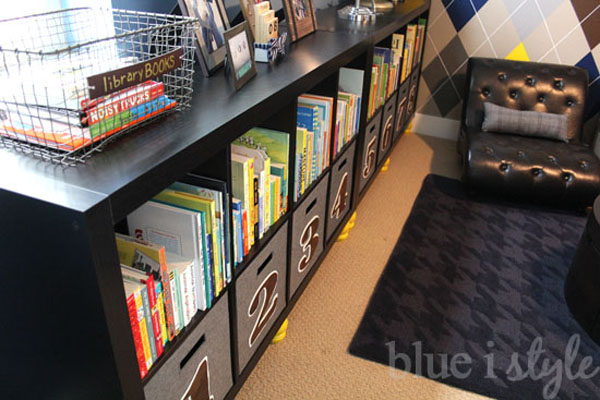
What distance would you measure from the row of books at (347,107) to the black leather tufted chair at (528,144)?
88 centimetres

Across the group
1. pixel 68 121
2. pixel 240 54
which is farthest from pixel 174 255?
pixel 240 54

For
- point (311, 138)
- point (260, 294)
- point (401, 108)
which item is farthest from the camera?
point (401, 108)

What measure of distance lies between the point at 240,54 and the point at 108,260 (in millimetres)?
687

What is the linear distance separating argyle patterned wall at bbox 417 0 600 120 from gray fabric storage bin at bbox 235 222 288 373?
239 cm

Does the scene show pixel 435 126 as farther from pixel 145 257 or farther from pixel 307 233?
pixel 145 257

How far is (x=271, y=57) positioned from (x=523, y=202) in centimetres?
186

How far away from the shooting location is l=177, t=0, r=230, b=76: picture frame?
1185mm

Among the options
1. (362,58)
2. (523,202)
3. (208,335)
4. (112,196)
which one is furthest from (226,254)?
(523,202)

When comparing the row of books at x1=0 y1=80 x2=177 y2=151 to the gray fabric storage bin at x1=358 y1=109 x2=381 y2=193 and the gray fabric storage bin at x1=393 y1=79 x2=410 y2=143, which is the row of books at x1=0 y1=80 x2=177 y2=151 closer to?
the gray fabric storage bin at x1=358 y1=109 x2=381 y2=193

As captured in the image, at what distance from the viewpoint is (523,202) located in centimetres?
267

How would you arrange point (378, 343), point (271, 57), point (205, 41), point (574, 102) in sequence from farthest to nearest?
point (574, 102)
point (378, 343)
point (271, 57)
point (205, 41)

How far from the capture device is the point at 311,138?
160 centimetres

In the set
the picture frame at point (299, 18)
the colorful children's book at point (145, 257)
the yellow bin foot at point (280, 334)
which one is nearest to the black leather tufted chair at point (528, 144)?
the picture frame at point (299, 18)

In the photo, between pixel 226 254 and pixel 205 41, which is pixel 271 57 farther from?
pixel 226 254
